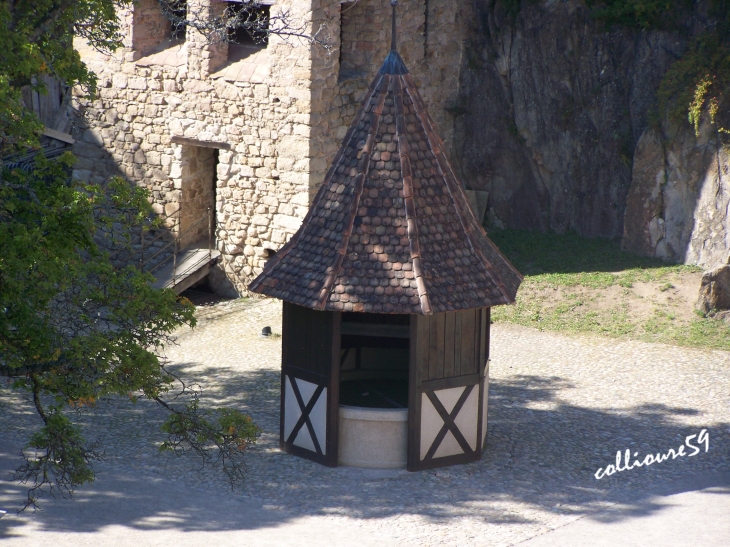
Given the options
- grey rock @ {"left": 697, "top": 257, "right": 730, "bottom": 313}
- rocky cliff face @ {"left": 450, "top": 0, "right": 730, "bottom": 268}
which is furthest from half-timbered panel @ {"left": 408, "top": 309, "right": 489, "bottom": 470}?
rocky cliff face @ {"left": 450, "top": 0, "right": 730, "bottom": 268}

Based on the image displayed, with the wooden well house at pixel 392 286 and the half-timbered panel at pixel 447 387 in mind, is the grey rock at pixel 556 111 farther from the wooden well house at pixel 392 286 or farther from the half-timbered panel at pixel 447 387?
the half-timbered panel at pixel 447 387

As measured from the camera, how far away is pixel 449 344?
10523 millimetres

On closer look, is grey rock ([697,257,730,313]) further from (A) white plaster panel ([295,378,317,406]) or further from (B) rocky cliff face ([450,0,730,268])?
(A) white plaster panel ([295,378,317,406])

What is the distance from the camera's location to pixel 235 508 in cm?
969

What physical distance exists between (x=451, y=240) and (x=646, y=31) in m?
9.21

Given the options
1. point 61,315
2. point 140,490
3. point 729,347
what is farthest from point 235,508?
point 729,347

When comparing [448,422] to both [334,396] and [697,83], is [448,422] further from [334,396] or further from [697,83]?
[697,83]

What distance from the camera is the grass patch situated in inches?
608

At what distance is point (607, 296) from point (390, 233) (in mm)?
7242

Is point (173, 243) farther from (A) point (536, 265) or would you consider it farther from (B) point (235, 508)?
→ (B) point (235, 508)

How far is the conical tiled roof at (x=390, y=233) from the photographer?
10.0 meters

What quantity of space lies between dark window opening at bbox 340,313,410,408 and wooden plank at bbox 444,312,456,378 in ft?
3.54

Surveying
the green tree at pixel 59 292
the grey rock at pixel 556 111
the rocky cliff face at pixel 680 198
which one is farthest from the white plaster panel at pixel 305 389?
the grey rock at pixel 556 111
